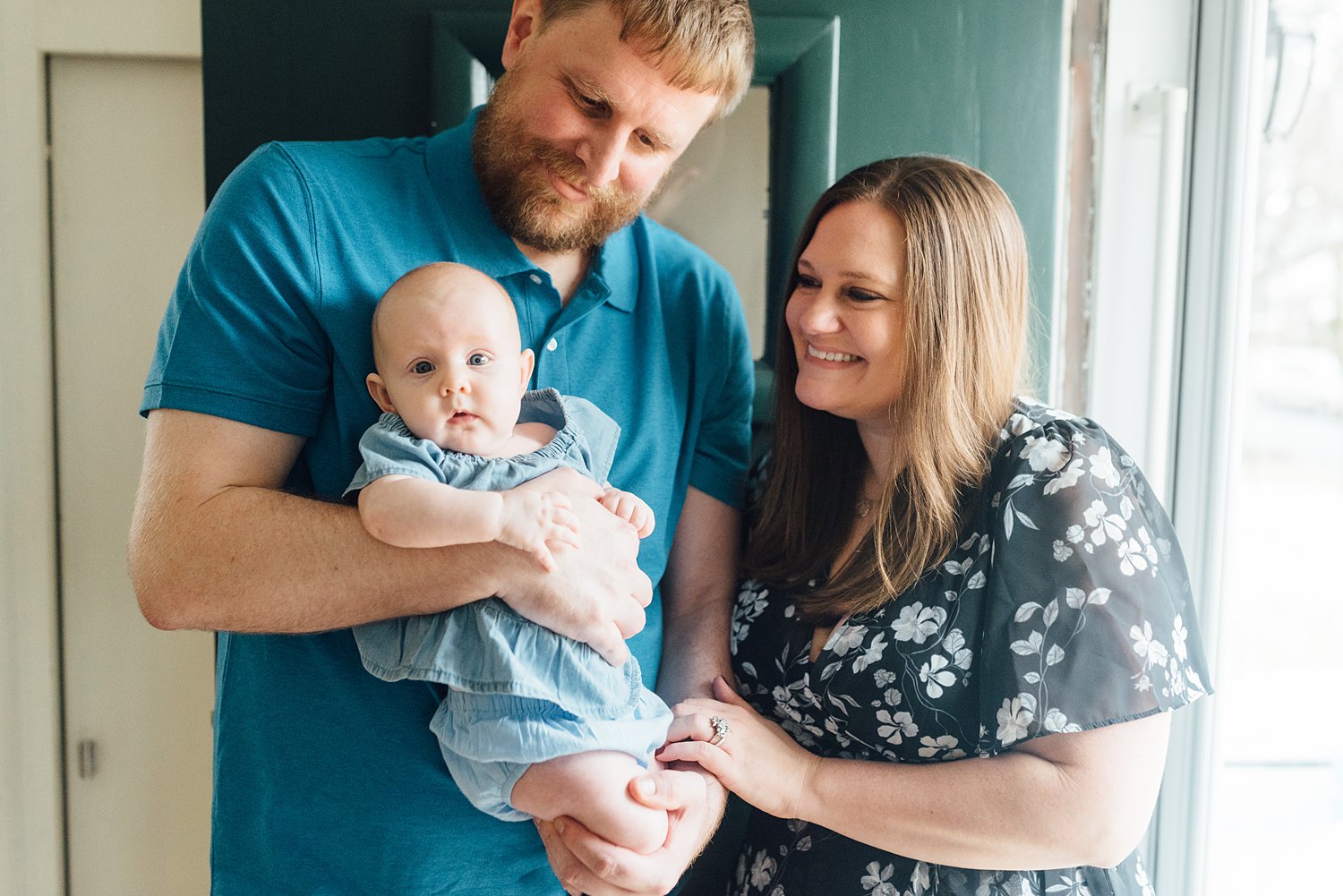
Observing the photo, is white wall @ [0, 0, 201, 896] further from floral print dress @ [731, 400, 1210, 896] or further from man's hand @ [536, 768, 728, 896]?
floral print dress @ [731, 400, 1210, 896]

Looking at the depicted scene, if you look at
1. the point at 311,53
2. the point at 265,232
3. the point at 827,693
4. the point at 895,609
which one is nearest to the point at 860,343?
the point at 895,609

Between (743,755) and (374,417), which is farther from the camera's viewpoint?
(743,755)

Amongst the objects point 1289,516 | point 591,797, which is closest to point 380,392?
point 591,797

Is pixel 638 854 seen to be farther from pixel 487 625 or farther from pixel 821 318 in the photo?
pixel 821 318

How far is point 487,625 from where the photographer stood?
1.14 m

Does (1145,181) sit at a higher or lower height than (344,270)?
higher

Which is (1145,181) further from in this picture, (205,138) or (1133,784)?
(205,138)

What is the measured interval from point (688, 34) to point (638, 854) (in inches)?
41.4

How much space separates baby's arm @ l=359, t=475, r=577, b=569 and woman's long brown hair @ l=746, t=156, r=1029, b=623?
530mm

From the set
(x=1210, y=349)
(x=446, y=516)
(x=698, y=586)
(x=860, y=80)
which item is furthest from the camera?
(x=1210, y=349)

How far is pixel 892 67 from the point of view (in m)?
1.66

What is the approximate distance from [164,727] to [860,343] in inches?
56.7

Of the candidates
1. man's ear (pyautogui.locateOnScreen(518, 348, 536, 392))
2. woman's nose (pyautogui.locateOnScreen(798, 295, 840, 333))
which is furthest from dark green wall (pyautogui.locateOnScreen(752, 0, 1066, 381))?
man's ear (pyautogui.locateOnScreen(518, 348, 536, 392))

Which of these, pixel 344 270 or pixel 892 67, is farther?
pixel 892 67
